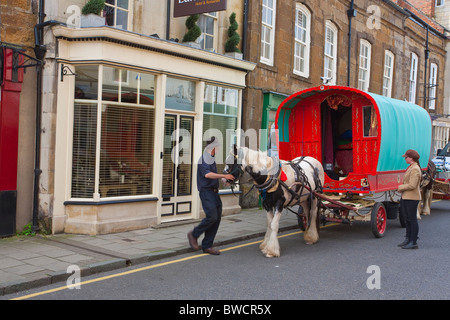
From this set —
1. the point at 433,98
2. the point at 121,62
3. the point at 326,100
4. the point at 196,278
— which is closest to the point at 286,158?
the point at 326,100

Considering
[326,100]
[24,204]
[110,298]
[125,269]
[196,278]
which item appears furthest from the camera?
[326,100]

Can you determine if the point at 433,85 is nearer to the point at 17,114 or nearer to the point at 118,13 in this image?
the point at 118,13

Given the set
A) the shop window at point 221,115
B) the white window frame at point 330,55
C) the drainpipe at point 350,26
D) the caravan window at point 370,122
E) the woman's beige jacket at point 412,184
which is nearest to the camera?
the woman's beige jacket at point 412,184

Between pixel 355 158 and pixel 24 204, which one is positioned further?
pixel 355 158

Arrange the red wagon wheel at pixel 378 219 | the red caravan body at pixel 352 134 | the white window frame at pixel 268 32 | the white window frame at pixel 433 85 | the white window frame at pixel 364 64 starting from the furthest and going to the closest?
the white window frame at pixel 433 85 → the white window frame at pixel 364 64 → the white window frame at pixel 268 32 → the red caravan body at pixel 352 134 → the red wagon wheel at pixel 378 219

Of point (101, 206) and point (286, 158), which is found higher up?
point (286, 158)

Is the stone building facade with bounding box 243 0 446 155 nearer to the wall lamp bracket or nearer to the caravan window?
the caravan window

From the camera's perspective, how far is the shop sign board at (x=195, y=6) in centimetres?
1009

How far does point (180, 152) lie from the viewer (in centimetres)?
1112

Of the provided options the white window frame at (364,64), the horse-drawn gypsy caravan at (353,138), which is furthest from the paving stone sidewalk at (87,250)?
the white window frame at (364,64)

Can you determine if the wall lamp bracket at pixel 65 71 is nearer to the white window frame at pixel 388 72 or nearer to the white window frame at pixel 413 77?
the white window frame at pixel 388 72

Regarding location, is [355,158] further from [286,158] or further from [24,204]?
[24,204]

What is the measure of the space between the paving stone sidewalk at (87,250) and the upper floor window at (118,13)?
15.2 ft

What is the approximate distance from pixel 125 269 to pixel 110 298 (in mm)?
1499
